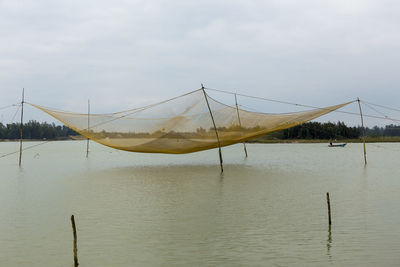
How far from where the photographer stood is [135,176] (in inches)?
567

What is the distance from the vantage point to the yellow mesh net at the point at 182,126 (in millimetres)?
13375

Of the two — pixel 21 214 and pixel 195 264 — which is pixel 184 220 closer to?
pixel 195 264

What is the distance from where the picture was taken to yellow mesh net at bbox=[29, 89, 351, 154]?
13.4 metres

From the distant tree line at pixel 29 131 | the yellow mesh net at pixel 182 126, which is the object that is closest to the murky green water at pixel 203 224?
the yellow mesh net at pixel 182 126

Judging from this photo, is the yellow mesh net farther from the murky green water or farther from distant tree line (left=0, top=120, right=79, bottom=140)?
distant tree line (left=0, top=120, right=79, bottom=140)

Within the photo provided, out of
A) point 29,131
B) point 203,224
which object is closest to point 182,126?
point 203,224

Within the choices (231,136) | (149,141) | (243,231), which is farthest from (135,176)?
(243,231)

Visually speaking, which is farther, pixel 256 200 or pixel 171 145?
pixel 171 145

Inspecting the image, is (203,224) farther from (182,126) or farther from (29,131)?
(29,131)

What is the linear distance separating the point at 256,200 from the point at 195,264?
4.50 meters

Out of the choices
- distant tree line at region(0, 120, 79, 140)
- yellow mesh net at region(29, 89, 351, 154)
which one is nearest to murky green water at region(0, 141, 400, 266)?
yellow mesh net at region(29, 89, 351, 154)

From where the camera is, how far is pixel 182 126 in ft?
45.0

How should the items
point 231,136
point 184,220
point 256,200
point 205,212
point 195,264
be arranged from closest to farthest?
point 195,264, point 184,220, point 205,212, point 256,200, point 231,136

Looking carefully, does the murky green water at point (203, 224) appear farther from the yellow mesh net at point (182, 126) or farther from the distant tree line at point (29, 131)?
the distant tree line at point (29, 131)
